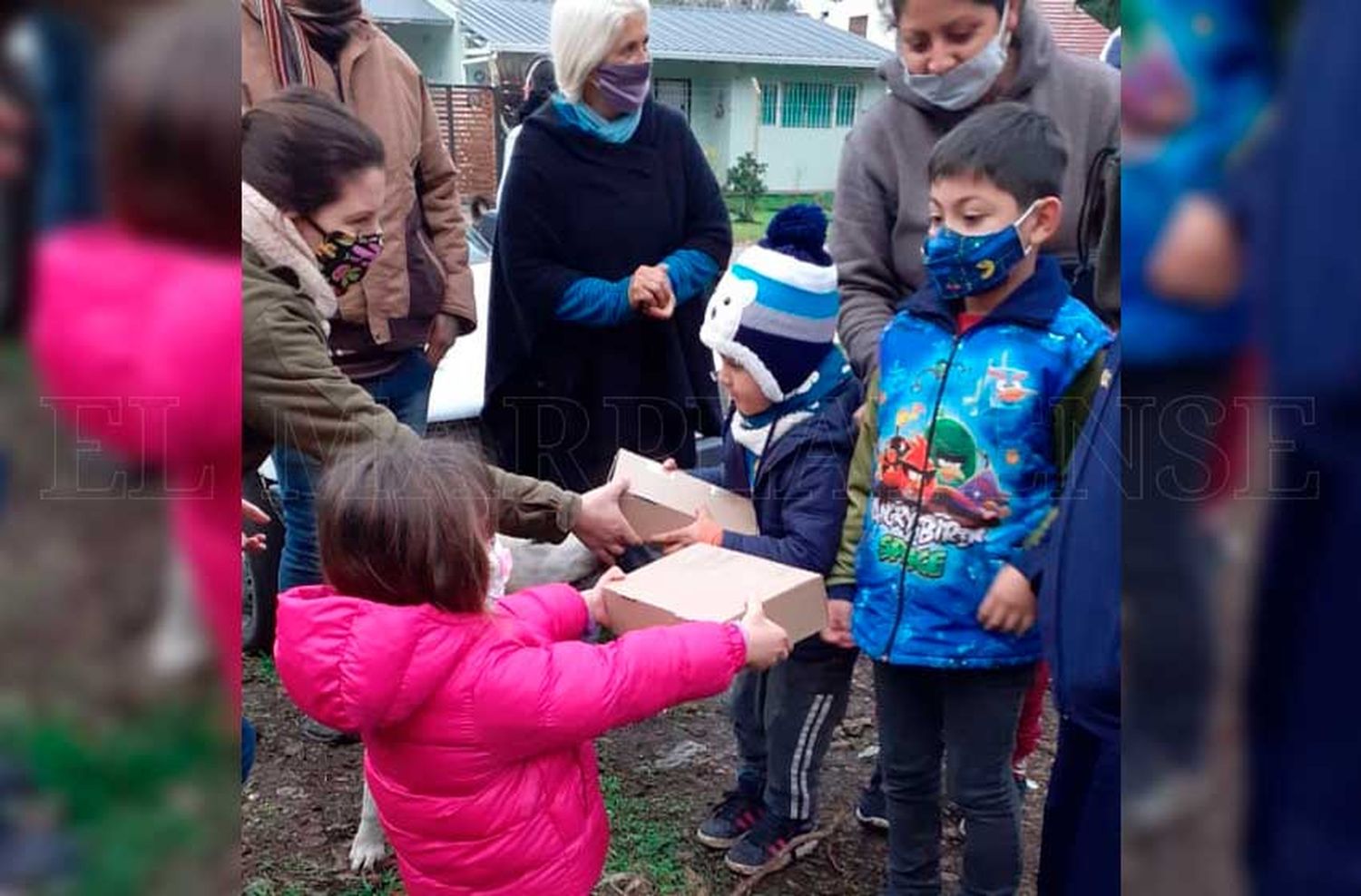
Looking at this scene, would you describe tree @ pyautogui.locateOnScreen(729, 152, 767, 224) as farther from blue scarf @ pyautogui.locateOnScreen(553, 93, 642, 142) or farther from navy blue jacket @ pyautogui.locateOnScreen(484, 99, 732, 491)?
blue scarf @ pyautogui.locateOnScreen(553, 93, 642, 142)

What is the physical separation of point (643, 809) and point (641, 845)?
175 millimetres

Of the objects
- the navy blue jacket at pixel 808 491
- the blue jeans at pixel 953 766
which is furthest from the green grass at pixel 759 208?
the blue jeans at pixel 953 766

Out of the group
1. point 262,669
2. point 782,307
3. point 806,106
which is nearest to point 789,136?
point 806,106

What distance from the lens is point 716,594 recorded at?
1885mm

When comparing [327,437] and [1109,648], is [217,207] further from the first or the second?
[327,437]

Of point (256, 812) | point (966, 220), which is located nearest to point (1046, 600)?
point (966, 220)

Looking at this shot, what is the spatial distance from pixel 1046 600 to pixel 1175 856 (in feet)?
1.94

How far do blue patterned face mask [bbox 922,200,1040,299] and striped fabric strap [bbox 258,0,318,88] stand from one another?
112cm

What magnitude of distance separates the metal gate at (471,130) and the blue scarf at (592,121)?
3.61ft

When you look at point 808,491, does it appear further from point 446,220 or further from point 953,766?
point 446,220

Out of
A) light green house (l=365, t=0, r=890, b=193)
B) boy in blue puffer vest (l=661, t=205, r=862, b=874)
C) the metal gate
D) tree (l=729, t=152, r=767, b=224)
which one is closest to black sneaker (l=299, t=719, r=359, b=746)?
boy in blue puffer vest (l=661, t=205, r=862, b=874)

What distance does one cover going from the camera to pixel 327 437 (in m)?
1.81

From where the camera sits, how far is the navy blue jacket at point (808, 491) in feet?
7.09

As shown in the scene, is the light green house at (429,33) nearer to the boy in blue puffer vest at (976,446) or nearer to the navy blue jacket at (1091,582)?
the boy in blue puffer vest at (976,446)
